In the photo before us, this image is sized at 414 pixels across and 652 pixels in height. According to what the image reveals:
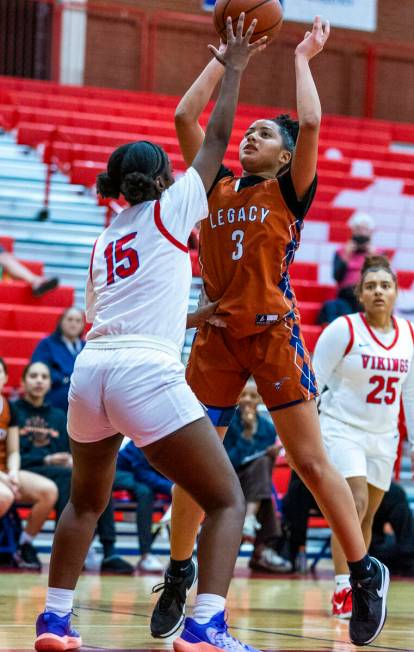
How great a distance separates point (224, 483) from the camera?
3689 millimetres

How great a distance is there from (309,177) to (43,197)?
9.19 metres

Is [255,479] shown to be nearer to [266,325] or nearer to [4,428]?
[4,428]

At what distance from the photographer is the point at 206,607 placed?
3.65m

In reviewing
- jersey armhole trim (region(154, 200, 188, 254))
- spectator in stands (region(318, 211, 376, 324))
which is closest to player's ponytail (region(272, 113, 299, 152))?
jersey armhole trim (region(154, 200, 188, 254))

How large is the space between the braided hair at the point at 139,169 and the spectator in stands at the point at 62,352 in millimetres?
4963

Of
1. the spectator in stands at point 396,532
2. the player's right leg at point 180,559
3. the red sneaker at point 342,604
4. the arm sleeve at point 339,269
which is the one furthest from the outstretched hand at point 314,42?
the arm sleeve at point 339,269

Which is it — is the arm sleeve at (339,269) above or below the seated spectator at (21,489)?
above

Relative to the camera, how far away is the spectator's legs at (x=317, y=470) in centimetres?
442

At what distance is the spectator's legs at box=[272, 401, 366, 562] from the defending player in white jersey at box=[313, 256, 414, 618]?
1393mm

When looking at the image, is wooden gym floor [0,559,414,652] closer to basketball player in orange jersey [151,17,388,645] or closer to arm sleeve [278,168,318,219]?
basketball player in orange jersey [151,17,388,645]

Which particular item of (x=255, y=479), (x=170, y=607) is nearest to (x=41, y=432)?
(x=255, y=479)

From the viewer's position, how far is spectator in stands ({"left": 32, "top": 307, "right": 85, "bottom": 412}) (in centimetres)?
886

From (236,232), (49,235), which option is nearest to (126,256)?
(236,232)

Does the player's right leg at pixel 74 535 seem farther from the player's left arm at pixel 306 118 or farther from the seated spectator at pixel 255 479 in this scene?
the seated spectator at pixel 255 479
